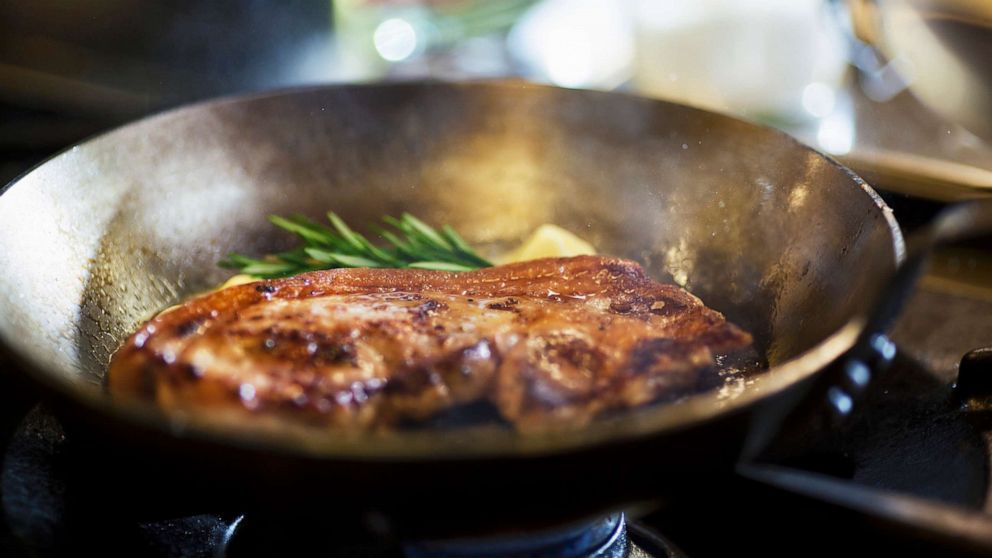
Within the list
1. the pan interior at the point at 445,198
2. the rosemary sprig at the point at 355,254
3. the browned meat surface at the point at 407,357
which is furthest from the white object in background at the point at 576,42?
the browned meat surface at the point at 407,357

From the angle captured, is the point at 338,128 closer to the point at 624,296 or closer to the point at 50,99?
the point at 624,296

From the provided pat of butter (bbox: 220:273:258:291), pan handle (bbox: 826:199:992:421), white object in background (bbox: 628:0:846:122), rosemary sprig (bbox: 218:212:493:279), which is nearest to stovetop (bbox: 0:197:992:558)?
pan handle (bbox: 826:199:992:421)

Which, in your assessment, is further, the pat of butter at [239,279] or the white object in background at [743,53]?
the white object in background at [743,53]

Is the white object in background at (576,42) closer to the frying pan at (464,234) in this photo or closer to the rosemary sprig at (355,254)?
the frying pan at (464,234)

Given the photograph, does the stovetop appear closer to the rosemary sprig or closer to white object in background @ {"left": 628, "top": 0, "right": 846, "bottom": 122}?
the rosemary sprig

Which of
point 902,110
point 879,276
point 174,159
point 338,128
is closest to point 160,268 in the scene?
point 174,159

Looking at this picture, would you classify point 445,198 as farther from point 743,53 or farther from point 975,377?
point 743,53

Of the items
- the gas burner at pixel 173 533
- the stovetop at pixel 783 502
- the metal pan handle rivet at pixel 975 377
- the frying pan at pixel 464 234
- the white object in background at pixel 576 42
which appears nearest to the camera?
the frying pan at pixel 464 234
